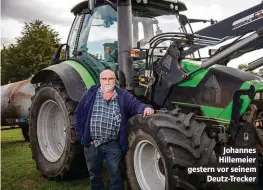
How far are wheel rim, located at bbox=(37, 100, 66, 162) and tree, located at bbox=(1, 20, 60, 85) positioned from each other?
2884 centimetres

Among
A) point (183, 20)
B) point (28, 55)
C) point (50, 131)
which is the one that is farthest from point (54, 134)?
point (28, 55)

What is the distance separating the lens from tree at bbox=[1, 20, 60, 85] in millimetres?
35062

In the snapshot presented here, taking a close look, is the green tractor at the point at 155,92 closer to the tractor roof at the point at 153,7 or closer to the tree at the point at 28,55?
the tractor roof at the point at 153,7

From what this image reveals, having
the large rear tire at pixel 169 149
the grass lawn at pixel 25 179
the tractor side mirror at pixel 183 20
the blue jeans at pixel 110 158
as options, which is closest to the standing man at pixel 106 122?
the blue jeans at pixel 110 158

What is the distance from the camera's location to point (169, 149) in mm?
3566

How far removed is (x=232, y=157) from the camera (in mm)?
3518

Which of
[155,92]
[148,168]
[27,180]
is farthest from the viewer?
[27,180]

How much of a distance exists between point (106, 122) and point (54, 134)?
236cm

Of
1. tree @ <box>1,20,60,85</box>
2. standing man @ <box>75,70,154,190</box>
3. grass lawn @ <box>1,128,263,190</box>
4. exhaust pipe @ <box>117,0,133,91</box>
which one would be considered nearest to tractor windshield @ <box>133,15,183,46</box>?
exhaust pipe @ <box>117,0,133,91</box>

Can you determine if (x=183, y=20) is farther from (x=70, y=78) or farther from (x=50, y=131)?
(x=50, y=131)

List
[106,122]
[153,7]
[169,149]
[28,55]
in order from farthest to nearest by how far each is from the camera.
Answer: [28,55]
[153,7]
[106,122]
[169,149]

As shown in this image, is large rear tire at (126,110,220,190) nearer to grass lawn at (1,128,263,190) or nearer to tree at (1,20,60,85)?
grass lawn at (1,128,263,190)

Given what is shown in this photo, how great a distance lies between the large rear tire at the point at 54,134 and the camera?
5132 mm

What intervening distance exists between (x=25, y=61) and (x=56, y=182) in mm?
31798
